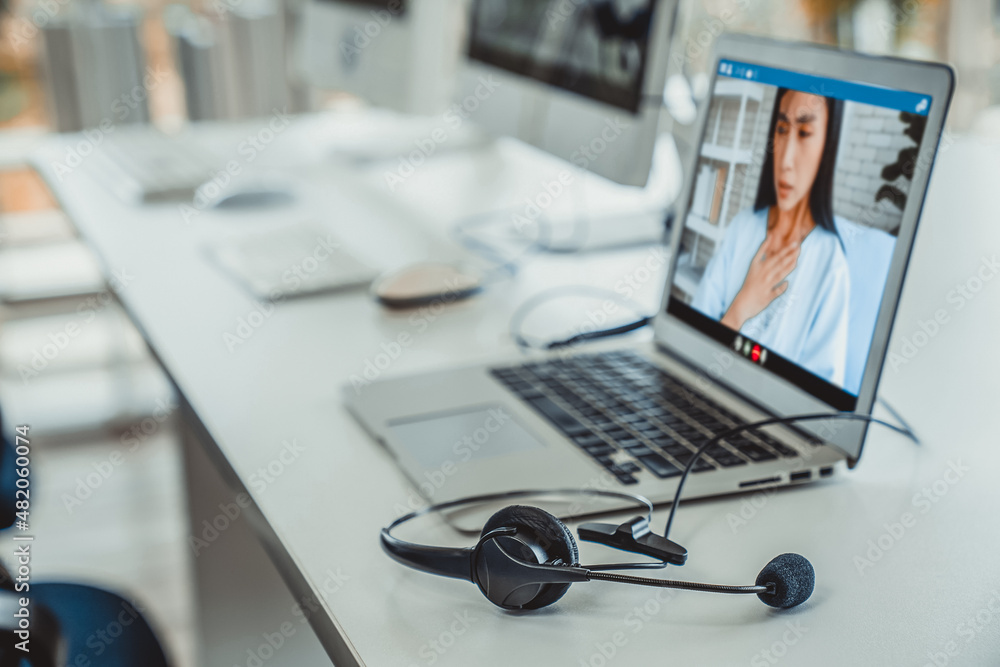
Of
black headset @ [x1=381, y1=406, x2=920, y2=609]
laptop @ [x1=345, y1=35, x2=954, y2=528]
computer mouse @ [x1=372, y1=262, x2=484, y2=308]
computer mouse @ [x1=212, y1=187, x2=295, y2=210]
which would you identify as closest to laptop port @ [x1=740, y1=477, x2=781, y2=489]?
laptop @ [x1=345, y1=35, x2=954, y2=528]

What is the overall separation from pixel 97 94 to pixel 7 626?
2.04 meters

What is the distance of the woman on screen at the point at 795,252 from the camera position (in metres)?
0.74

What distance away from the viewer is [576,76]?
4.09ft

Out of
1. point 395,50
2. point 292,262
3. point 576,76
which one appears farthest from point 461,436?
point 395,50

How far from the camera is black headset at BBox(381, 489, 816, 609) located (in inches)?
22.7

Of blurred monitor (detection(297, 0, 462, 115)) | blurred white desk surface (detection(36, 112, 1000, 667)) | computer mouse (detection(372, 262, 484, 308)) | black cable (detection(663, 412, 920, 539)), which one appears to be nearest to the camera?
blurred white desk surface (detection(36, 112, 1000, 667))

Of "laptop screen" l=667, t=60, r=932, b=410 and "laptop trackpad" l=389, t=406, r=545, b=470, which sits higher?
"laptop screen" l=667, t=60, r=932, b=410

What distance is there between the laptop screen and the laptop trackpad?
8.6 inches

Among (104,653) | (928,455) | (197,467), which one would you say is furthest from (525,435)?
(197,467)

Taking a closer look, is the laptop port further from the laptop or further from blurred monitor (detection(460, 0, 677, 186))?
blurred monitor (detection(460, 0, 677, 186))

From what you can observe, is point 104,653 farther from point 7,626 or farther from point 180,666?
point 180,666

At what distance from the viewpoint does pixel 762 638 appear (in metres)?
0.56

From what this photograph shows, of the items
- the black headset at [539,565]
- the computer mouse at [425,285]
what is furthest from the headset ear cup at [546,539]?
the computer mouse at [425,285]

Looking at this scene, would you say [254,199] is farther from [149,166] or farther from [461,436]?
[461,436]
